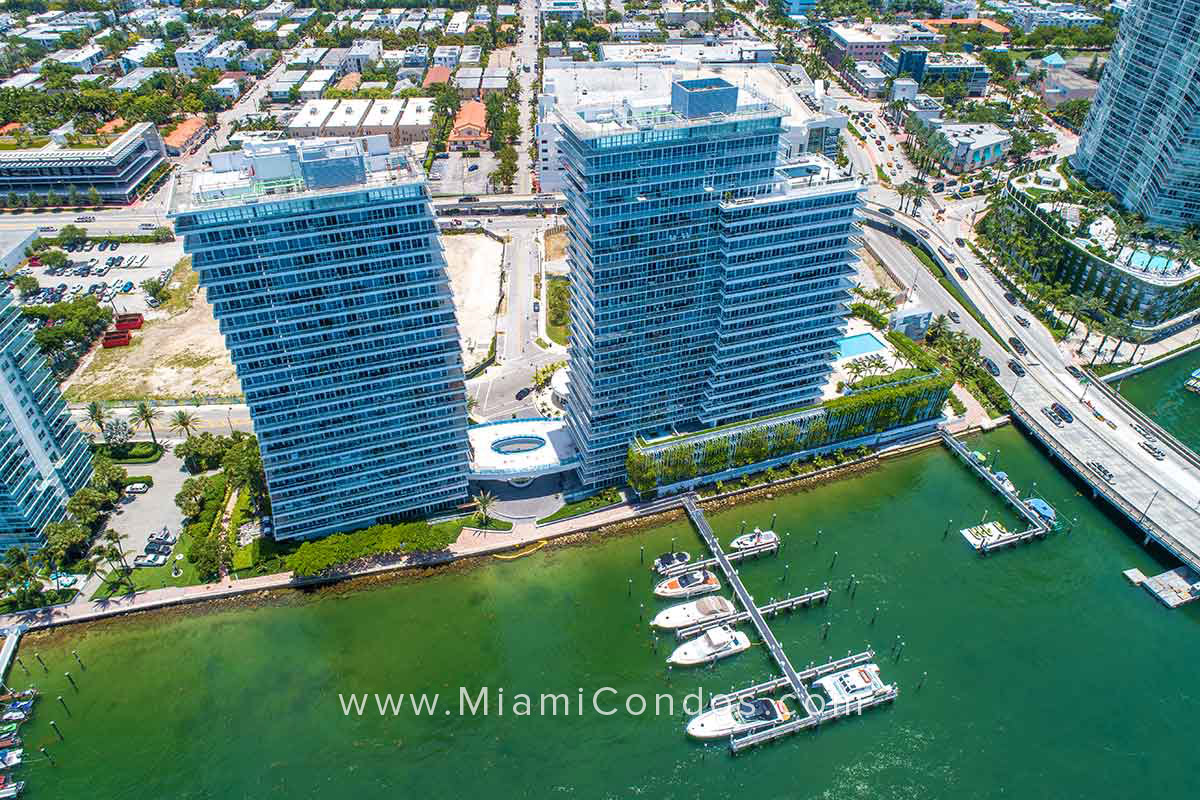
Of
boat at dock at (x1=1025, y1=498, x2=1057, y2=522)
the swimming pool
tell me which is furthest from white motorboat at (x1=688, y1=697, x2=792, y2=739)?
the swimming pool

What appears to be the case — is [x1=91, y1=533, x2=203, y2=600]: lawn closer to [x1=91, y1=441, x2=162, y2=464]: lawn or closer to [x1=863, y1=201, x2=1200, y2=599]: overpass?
[x1=91, y1=441, x2=162, y2=464]: lawn

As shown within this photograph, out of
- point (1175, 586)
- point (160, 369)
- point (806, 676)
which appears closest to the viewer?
point (806, 676)

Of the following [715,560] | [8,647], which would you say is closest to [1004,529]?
[715,560]

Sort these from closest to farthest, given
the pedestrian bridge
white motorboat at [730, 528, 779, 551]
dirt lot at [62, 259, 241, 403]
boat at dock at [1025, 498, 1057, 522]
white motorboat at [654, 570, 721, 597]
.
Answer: white motorboat at [654, 570, 721, 597] < white motorboat at [730, 528, 779, 551] < the pedestrian bridge < boat at dock at [1025, 498, 1057, 522] < dirt lot at [62, 259, 241, 403]

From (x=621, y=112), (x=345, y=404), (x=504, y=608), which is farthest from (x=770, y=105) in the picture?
(x=504, y=608)

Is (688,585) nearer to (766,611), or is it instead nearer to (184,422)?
(766,611)

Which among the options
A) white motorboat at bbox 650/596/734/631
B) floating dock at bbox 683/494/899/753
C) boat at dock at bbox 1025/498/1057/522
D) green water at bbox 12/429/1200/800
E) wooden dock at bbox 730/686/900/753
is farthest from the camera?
boat at dock at bbox 1025/498/1057/522

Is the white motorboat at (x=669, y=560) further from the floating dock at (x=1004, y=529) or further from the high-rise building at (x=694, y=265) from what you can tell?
the floating dock at (x=1004, y=529)
